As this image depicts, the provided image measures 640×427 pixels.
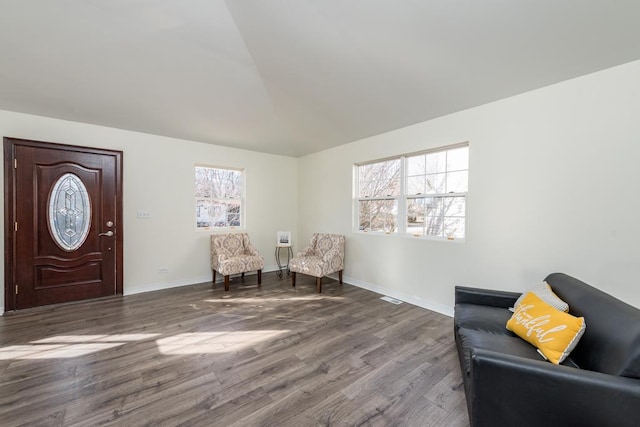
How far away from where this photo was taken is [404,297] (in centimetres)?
373

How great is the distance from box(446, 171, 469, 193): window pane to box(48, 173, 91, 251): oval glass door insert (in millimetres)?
4821

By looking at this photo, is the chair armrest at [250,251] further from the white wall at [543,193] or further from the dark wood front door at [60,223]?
the white wall at [543,193]

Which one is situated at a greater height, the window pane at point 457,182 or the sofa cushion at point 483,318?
the window pane at point 457,182

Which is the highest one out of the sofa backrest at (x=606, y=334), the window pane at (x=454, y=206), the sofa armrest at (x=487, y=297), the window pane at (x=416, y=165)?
the window pane at (x=416, y=165)

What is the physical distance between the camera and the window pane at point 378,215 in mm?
3998

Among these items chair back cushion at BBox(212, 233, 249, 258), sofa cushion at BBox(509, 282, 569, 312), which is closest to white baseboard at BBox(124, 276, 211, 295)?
chair back cushion at BBox(212, 233, 249, 258)

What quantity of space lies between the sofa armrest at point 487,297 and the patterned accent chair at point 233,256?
3013 millimetres

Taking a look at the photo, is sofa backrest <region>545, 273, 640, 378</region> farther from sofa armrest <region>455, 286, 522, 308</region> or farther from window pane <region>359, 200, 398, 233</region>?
window pane <region>359, 200, 398, 233</region>

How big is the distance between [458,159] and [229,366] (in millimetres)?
3268

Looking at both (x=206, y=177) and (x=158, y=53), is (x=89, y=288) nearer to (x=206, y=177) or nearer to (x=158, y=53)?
(x=206, y=177)

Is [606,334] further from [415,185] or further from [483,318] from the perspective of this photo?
[415,185]

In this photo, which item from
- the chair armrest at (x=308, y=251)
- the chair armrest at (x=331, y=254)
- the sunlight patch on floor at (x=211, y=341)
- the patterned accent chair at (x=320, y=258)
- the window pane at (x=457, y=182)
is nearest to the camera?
the sunlight patch on floor at (x=211, y=341)

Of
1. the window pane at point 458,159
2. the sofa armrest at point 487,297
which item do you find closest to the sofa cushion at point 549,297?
the sofa armrest at point 487,297

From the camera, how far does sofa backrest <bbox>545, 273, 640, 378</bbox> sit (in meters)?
1.19
